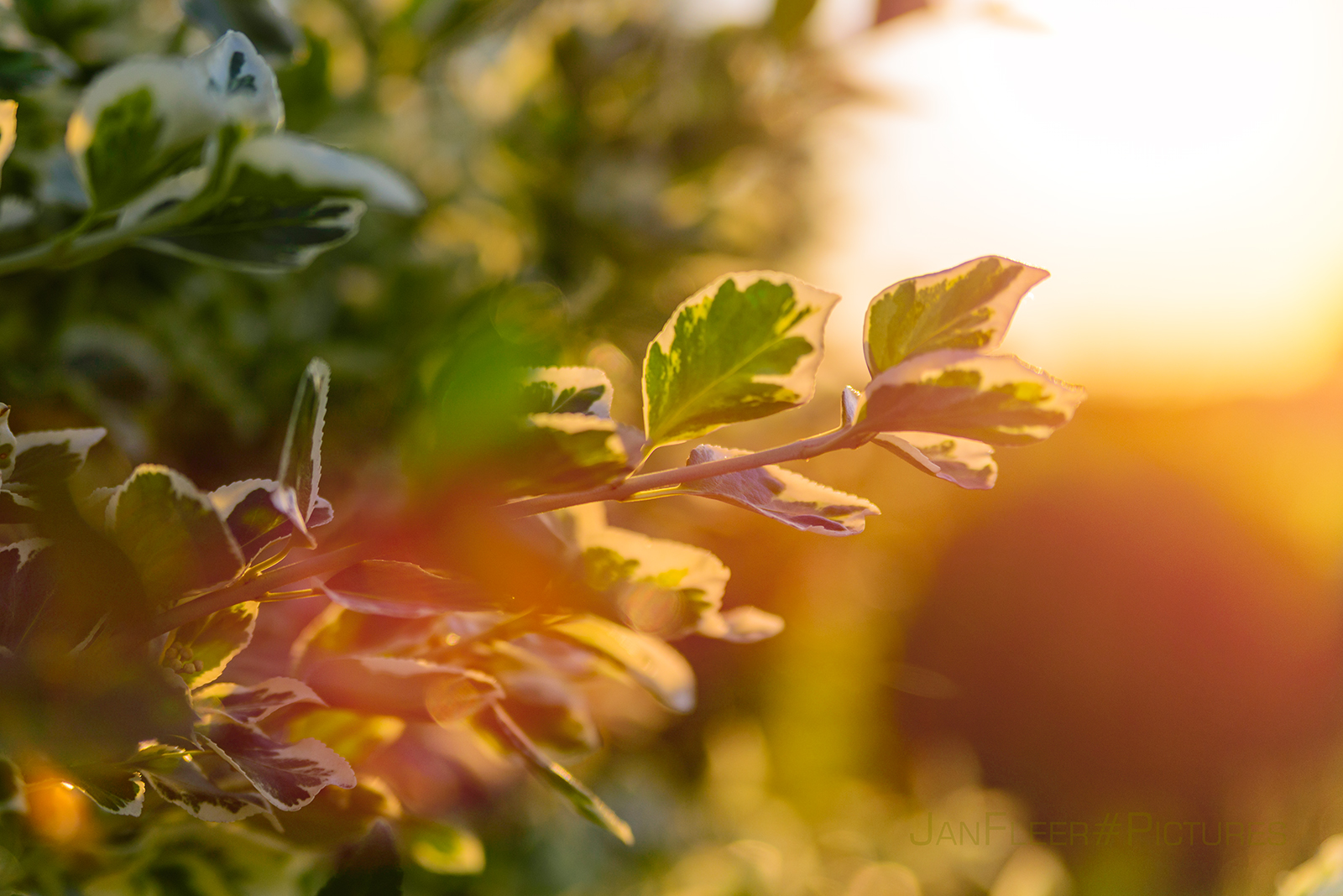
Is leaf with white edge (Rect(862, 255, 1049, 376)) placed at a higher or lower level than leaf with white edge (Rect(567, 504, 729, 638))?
higher

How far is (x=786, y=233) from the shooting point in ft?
3.91

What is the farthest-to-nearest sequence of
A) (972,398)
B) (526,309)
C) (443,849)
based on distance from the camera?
(526,309), (443,849), (972,398)

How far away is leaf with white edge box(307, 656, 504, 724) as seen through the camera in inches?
8.9

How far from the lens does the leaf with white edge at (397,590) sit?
181mm

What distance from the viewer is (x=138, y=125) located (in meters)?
0.24

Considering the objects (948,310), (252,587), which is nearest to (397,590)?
(252,587)

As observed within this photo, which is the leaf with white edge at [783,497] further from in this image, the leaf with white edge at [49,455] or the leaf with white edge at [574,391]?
the leaf with white edge at [49,455]

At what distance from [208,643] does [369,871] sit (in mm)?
97

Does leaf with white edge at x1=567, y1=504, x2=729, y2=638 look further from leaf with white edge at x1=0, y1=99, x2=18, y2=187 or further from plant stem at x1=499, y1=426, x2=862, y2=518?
leaf with white edge at x1=0, y1=99, x2=18, y2=187

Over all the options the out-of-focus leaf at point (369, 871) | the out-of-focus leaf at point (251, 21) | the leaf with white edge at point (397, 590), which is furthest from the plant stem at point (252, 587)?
the out-of-focus leaf at point (251, 21)

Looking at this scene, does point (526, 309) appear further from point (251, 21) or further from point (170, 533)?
point (170, 533)

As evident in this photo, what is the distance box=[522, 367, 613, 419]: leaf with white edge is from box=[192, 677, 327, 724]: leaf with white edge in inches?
3.7

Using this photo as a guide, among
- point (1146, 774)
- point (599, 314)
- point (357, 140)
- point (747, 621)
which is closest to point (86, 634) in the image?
point (747, 621)

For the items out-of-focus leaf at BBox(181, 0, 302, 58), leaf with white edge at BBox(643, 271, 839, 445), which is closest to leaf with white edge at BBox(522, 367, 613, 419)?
leaf with white edge at BBox(643, 271, 839, 445)
